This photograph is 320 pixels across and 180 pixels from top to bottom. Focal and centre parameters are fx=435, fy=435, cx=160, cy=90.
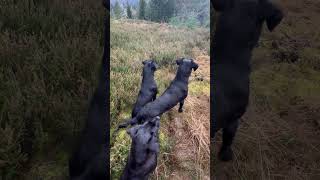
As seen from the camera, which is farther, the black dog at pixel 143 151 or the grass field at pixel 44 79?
the grass field at pixel 44 79

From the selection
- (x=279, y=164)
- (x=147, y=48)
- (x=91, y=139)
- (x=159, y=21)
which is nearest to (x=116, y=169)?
(x=91, y=139)

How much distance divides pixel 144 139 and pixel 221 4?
1148mm

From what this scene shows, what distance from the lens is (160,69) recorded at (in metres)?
3.23

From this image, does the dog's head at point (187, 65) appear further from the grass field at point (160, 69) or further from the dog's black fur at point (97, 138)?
the dog's black fur at point (97, 138)

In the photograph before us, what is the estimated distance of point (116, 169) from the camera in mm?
3164

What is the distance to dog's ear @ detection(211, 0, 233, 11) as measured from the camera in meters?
3.16

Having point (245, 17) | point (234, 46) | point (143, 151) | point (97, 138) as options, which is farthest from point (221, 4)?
point (97, 138)

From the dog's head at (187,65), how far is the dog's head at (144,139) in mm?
465

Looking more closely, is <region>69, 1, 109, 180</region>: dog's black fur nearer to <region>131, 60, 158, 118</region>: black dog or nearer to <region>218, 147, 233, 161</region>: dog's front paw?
<region>131, 60, 158, 118</region>: black dog

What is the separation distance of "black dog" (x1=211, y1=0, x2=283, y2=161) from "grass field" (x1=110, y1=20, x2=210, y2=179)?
108 millimetres

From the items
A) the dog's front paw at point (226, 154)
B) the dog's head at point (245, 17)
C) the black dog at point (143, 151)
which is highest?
the dog's head at point (245, 17)

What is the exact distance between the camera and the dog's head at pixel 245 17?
319 cm

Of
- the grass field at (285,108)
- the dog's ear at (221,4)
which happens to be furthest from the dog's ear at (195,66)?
the grass field at (285,108)

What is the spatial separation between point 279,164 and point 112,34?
187 cm
